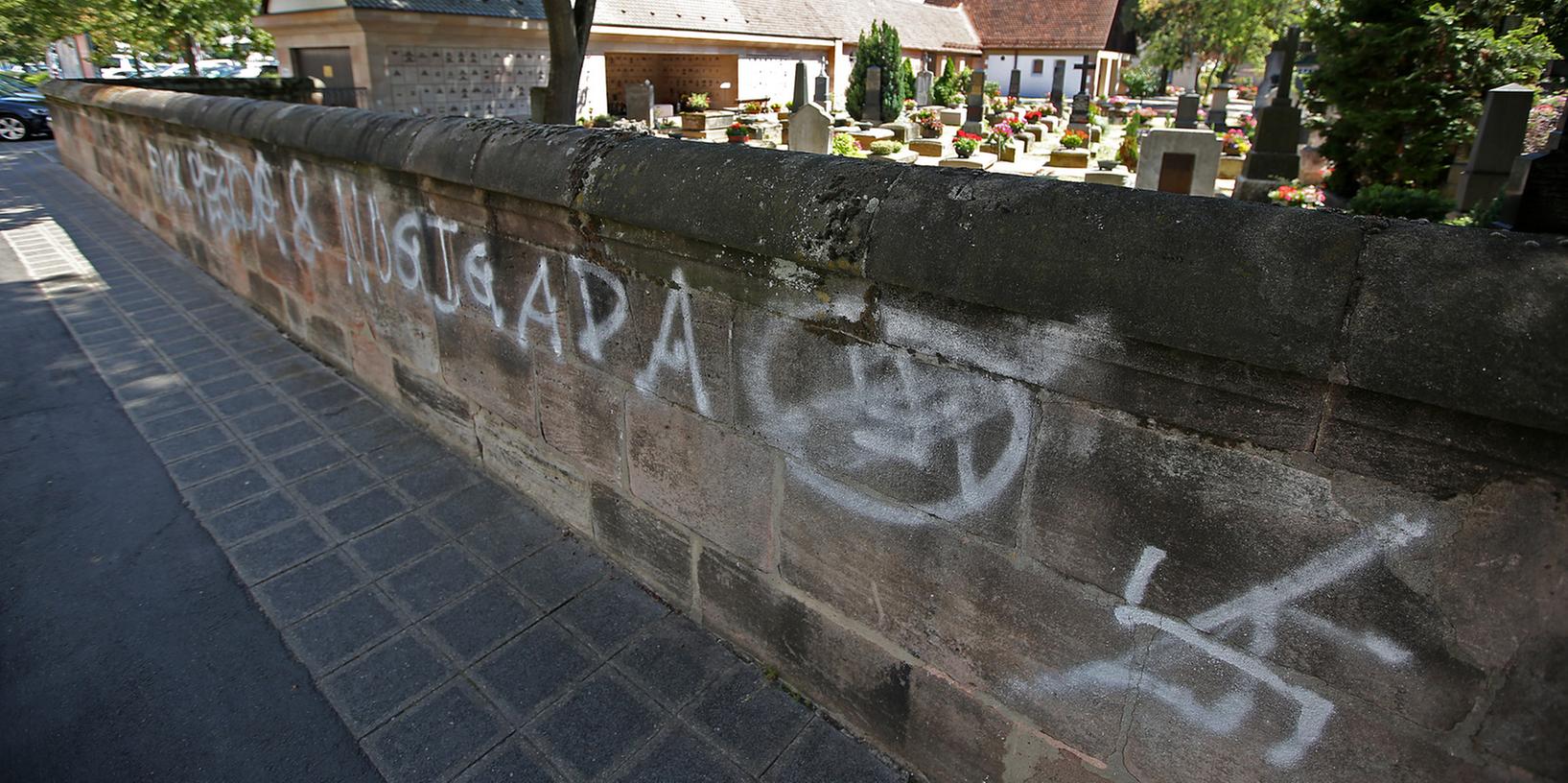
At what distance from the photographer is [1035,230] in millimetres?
1515

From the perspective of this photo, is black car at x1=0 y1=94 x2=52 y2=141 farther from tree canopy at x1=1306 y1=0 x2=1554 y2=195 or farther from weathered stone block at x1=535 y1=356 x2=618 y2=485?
tree canopy at x1=1306 y1=0 x2=1554 y2=195

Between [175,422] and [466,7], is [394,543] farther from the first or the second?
[466,7]

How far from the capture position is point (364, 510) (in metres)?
3.50

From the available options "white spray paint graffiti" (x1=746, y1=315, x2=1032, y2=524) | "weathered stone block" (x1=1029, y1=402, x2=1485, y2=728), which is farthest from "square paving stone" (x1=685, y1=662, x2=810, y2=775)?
"weathered stone block" (x1=1029, y1=402, x2=1485, y2=728)

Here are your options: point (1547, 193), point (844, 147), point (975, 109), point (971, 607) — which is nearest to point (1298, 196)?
point (1547, 193)

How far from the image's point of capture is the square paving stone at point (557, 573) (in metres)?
2.97

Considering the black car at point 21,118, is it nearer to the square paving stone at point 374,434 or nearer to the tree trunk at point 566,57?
the tree trunk at point 566,57

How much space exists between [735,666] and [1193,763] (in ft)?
4.56

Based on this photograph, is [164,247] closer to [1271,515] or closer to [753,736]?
[753,736]

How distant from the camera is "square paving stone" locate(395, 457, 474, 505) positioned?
11.9 ft

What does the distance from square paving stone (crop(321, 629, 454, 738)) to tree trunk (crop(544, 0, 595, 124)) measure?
36.2ft

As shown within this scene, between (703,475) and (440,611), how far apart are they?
3.77 ft

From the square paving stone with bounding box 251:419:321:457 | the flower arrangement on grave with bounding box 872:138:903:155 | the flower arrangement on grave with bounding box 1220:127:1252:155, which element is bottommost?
the square paving stone with bounding box 251:419:321:457

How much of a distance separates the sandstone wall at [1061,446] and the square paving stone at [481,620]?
16.2 inches
